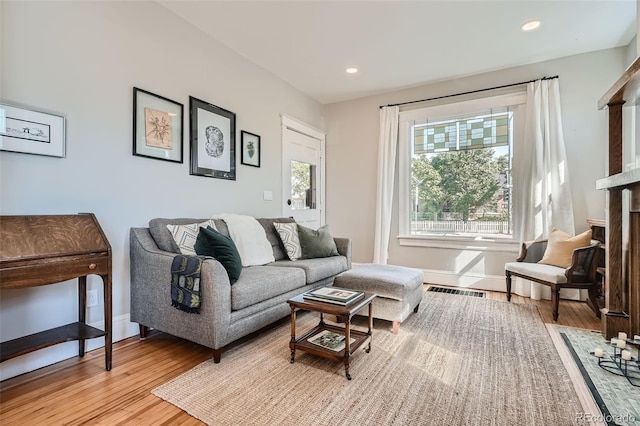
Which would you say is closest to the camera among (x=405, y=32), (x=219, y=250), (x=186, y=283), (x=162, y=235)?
(x=186, y=283)

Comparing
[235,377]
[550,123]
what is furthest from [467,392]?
[550,123]

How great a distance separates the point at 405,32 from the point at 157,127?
2.42 meters

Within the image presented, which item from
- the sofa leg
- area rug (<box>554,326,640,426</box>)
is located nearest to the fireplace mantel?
area rug (<box>554,326,640,426</box>)

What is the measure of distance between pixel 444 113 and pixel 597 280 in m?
2.49

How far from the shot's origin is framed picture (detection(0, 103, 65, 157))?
1733 millimetres

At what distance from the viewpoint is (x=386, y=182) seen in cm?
434

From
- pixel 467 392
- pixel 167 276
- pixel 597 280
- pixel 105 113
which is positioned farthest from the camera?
pixel 597 280

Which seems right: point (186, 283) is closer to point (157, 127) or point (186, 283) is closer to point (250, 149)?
point (157, 127)

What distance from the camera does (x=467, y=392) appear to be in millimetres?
1625

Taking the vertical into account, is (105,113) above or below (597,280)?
above

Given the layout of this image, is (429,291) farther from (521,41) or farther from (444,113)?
(521,41)

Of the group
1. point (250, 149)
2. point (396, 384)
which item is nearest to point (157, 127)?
point (250, 149)

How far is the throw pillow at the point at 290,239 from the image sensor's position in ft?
10.5

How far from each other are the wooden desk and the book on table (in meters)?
1.25
